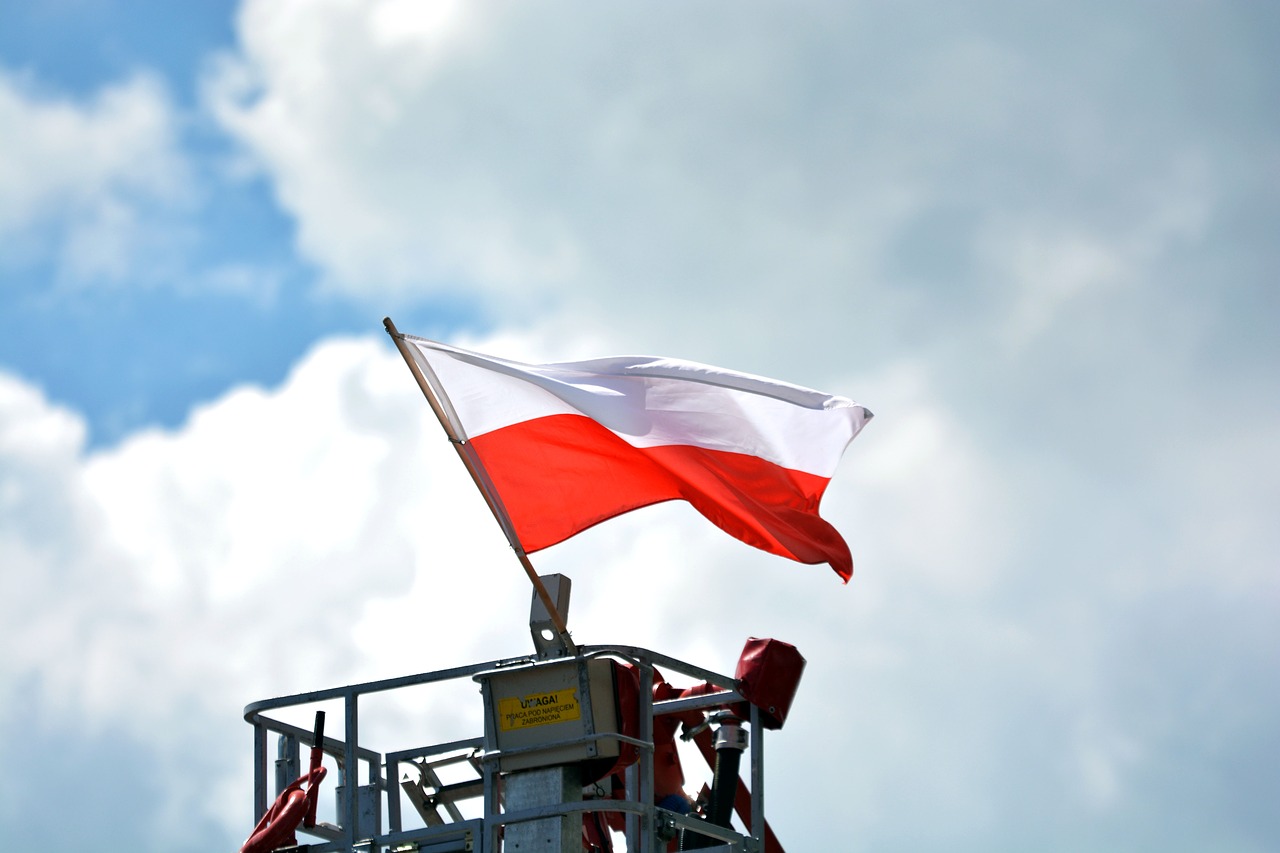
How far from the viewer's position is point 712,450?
1881 cm

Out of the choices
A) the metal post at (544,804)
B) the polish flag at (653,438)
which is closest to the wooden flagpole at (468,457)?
the polish flag at (653,438)

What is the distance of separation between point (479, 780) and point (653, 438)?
361 centimetres

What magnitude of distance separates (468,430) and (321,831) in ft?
12.5

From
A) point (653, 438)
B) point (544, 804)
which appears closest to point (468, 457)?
point (653, 438)

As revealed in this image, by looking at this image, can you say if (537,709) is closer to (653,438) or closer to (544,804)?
(544,804)

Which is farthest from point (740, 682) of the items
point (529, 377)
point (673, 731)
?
point (529, 377)

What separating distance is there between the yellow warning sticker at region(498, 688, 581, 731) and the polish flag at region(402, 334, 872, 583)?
2547 millimetres

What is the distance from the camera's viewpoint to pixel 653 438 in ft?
61.1

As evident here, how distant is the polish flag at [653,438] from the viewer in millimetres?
18016

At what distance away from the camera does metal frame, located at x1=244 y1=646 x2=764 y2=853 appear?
50.1 feet

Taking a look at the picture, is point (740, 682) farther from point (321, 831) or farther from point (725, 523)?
point (321, 831)

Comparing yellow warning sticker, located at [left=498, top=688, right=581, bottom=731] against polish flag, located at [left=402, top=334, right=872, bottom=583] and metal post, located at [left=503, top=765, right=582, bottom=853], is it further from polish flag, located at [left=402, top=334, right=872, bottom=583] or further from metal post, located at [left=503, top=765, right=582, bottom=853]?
polish flag, located at [left=402, top=334, right=872, bottom=583]

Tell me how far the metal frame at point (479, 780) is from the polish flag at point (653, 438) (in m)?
2.13

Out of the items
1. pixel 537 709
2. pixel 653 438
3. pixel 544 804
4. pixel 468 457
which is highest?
pixel 653 438
